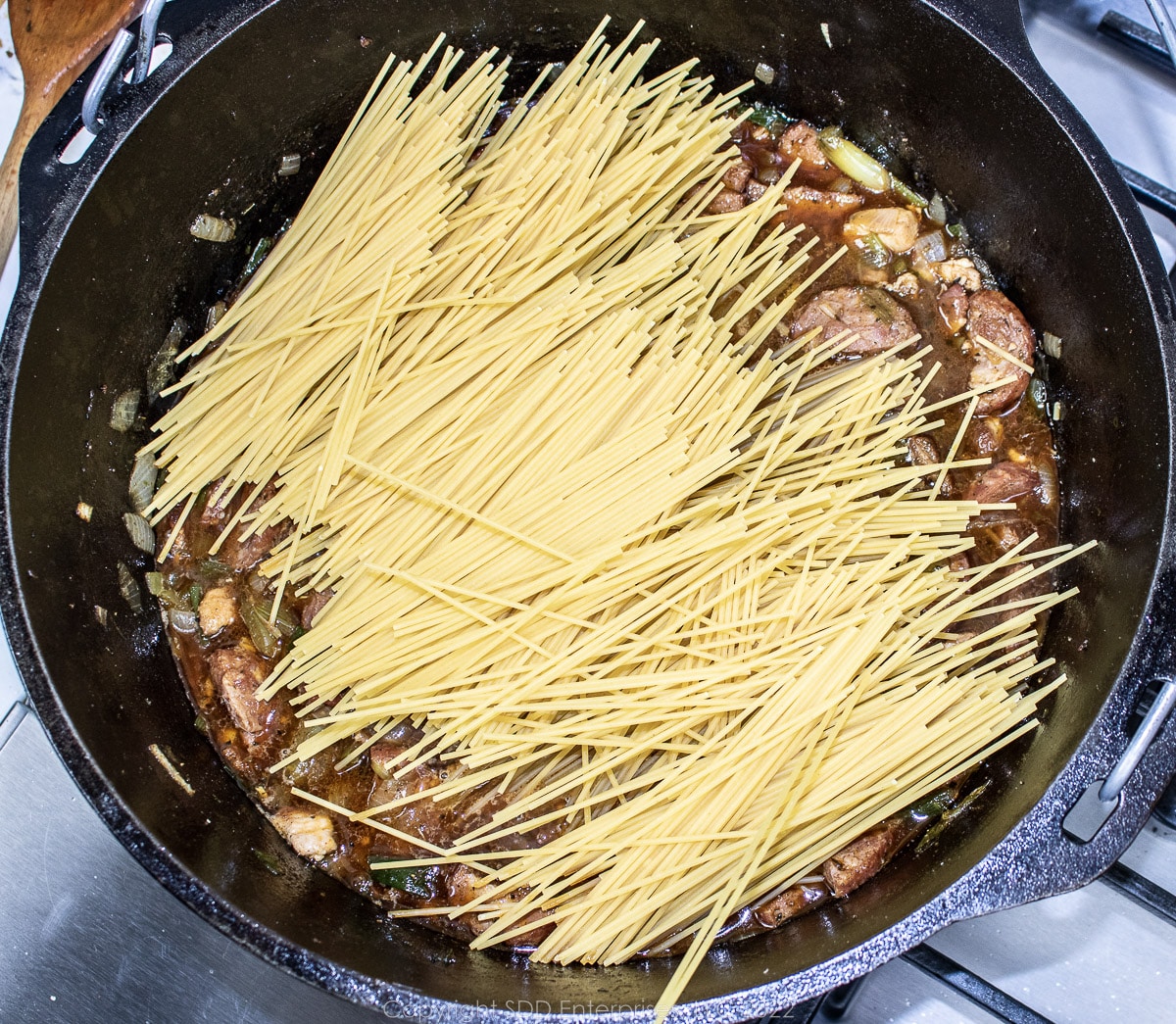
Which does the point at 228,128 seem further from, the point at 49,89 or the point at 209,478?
the point at 209,478

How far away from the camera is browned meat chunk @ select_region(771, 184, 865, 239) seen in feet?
6.79

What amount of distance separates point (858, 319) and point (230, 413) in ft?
4.12

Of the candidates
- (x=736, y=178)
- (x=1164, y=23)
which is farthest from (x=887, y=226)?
(x=1164, y=23)

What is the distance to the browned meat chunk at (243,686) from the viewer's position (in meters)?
1.81

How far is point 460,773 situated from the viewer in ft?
5.76

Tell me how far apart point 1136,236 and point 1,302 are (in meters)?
2.26

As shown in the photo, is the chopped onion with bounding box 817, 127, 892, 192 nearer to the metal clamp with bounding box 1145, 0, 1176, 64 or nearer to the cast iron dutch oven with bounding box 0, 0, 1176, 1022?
the cast iron dutch oven with bounding box 0, 0, 1176, 1022

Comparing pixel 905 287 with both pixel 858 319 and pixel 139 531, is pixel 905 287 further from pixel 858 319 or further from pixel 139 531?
pixel 139 531

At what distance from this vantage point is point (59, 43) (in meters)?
2.07

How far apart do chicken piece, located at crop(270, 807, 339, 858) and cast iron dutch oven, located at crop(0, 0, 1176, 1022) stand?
0.04 metres

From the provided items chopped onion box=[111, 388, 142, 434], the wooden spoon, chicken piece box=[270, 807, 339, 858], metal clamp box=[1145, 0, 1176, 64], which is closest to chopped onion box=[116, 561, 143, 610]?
chopped onion box=[111, 388, 142, 434]

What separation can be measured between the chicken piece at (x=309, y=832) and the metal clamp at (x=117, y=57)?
1286 millimetres

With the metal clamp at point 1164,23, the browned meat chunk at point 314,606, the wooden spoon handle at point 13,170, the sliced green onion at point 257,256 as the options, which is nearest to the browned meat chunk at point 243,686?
the browned meat chunk at point 314,606

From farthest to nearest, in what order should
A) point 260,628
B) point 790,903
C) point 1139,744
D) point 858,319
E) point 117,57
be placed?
1. point 858,319
2. point 260,628
3. point 790,903
4. point 117,57
5. point 1139,744
